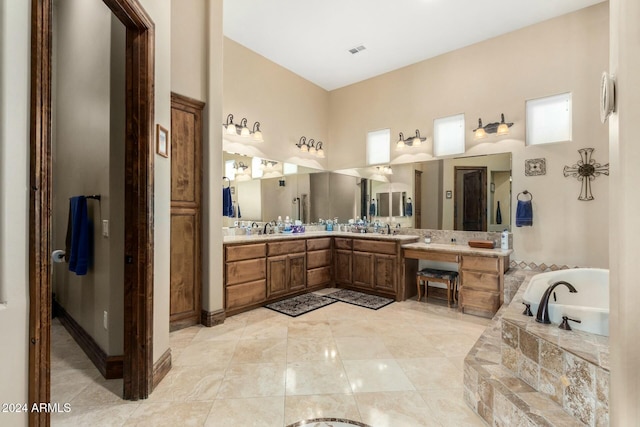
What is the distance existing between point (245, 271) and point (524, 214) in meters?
3.43

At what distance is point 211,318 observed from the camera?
306 cm

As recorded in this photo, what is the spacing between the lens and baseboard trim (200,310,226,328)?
10.0 ft

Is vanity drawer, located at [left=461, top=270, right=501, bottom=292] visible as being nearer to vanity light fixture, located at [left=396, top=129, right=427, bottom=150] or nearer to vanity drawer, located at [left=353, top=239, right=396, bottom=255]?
vanity drawer, located at [left=353, top=239, right=396, bottom=255]

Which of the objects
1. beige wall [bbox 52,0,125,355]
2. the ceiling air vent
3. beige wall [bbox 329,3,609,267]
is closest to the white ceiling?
the ceiling air vent

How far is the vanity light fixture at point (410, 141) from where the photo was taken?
4559 millimetres

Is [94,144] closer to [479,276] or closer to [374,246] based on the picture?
[374,246]

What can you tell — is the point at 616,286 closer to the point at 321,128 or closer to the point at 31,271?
the point at 31,271

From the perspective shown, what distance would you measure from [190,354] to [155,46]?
2.35 meters

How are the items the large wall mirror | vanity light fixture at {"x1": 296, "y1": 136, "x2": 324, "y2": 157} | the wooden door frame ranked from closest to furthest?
1. the wooden door frame
2. the large wall mirror
3. vanity light fixture at {"x1": 296, "y1": 136, "x2": 324, "y2": 157}

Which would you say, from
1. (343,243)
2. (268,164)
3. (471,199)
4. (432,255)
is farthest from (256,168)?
(471,199)

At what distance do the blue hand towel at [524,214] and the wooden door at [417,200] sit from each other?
1275 millimetres

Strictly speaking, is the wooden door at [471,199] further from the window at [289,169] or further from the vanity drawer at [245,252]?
the vanity drawer at [245,252]

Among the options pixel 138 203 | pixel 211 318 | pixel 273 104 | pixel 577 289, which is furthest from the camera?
pixel 273 104

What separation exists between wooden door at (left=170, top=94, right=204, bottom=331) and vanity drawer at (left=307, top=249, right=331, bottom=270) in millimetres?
1656
